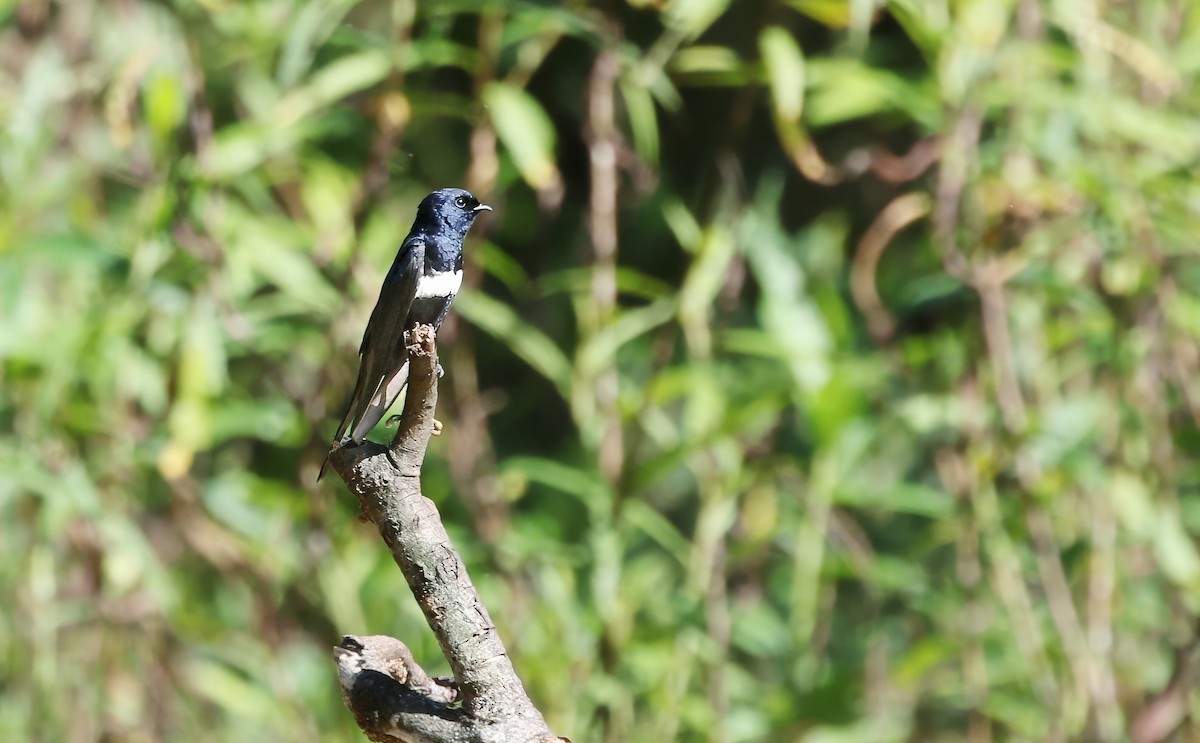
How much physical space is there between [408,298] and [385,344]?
8 centimetres

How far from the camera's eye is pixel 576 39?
466 centimetres

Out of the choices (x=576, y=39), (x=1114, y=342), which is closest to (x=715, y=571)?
(x=1114, y=342)

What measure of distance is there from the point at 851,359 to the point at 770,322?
225mm

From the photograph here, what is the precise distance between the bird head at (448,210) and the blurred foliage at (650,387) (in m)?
0.99

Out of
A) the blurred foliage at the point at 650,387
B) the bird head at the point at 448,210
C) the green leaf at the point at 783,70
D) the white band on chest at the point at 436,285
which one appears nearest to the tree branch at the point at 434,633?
the white band on chest at the point at 436,285

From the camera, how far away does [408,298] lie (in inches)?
90.9

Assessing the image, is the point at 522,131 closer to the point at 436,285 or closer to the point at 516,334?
the point at 516,334

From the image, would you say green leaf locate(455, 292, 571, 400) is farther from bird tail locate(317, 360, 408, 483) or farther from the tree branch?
the tree branch

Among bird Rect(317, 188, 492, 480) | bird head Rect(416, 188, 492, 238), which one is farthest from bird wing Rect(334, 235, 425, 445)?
bird head Rect(416, 188, 492, 238)

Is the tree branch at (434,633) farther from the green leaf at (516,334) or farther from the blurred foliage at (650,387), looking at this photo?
the green leaf at (516,334)

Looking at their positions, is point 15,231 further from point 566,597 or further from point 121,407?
point 566,597

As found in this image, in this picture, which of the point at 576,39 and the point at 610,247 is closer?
the point at 610,247

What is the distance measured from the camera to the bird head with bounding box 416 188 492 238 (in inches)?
95.9

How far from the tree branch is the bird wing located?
0.49 m
